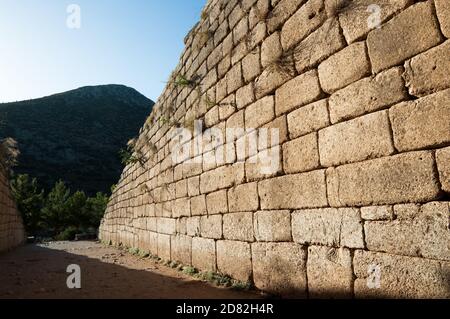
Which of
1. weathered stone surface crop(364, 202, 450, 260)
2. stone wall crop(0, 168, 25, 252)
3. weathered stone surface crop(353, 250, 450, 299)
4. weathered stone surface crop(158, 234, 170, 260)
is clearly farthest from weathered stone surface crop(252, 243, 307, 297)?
stone wall crop(0, 168, 25, 252)

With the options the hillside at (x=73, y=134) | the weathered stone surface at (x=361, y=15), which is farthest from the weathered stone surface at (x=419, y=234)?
the hillside at (x=73, y=134)

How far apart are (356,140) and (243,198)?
1.90 m

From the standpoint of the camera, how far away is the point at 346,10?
3100mm

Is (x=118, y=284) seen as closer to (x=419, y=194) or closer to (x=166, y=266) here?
(x=166, y=266)

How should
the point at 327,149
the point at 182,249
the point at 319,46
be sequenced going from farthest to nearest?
the point at 182,249
the point at 319,46
the point at 327,149

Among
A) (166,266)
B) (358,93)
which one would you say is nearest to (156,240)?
(166,266)

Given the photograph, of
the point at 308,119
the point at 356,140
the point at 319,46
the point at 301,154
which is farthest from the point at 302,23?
the point at 356,140

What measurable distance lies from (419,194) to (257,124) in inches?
85.7

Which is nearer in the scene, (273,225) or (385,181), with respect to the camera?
(385,181)

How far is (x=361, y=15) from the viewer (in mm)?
2959

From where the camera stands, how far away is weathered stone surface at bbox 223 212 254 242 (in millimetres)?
4301

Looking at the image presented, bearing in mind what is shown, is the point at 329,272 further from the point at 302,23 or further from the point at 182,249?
the point at 182,249

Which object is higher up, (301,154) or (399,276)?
(301,154)

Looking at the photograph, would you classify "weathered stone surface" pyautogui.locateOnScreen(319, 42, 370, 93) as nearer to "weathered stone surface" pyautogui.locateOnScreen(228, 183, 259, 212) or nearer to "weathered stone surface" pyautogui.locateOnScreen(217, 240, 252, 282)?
"weathered stone surface" pyautogui.locateOnScreen(228, 183, 259, 212)
